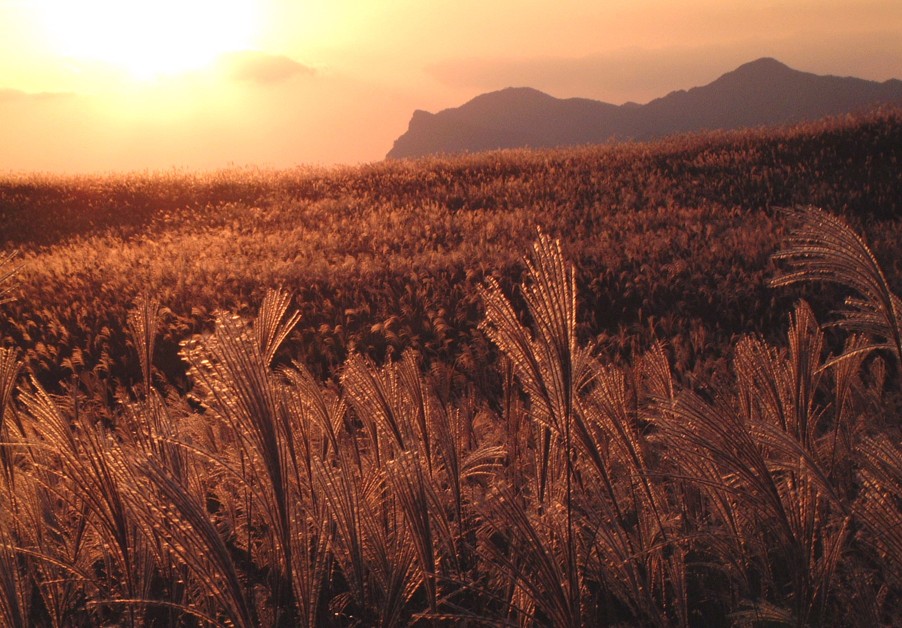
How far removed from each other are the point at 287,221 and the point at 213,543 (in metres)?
14.2

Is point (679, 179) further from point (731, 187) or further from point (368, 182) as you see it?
point (368, 182)

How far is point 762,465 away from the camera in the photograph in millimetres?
1419

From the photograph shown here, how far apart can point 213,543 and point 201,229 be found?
1473 centimetres

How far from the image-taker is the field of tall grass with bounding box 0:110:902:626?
1444 mm

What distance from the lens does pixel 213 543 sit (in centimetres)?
132

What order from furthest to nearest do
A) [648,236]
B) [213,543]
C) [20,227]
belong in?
[20,227]
[648,236]
[213,543]

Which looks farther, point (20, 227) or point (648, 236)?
point (20, 227)

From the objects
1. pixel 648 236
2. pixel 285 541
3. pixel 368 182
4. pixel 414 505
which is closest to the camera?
pixel 285 541

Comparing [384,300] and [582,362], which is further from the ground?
[582,362]

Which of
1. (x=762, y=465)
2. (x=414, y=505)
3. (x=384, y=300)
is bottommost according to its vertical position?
(x=384, y=300)

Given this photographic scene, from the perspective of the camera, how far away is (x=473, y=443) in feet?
10.3

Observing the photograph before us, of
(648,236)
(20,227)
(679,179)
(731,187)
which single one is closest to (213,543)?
(648,236)

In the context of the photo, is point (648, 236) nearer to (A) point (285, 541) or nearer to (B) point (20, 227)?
(A) point (285, 541)

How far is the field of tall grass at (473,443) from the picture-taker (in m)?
1.44
